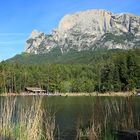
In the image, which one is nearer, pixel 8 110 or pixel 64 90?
pixel 8 110

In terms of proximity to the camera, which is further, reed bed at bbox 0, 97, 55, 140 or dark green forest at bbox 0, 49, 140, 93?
dark green forest at bbox 0, 49, 140, 93

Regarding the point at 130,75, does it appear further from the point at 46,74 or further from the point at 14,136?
the point at 14,136

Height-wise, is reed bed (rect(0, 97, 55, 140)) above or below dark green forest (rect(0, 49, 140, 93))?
below

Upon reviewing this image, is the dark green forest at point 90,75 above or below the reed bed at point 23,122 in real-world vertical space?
above

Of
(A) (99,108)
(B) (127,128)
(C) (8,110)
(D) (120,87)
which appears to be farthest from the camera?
(D) (120,87)

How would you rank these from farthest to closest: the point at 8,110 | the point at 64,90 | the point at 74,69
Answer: the point at 74,69 → the point at 64,90 → the point at 8,110

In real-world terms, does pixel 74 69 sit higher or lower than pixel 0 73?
higher

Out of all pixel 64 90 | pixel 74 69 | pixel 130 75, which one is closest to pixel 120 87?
pixel 130 75

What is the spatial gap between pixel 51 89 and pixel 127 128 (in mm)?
106025

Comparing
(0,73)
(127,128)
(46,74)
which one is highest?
(46,74)

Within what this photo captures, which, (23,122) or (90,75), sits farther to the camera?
(90,75)

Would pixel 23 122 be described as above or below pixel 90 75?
below

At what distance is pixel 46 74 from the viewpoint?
401 ft

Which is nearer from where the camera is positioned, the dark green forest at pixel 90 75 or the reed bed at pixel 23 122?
the reed bed at pixel 23 122
